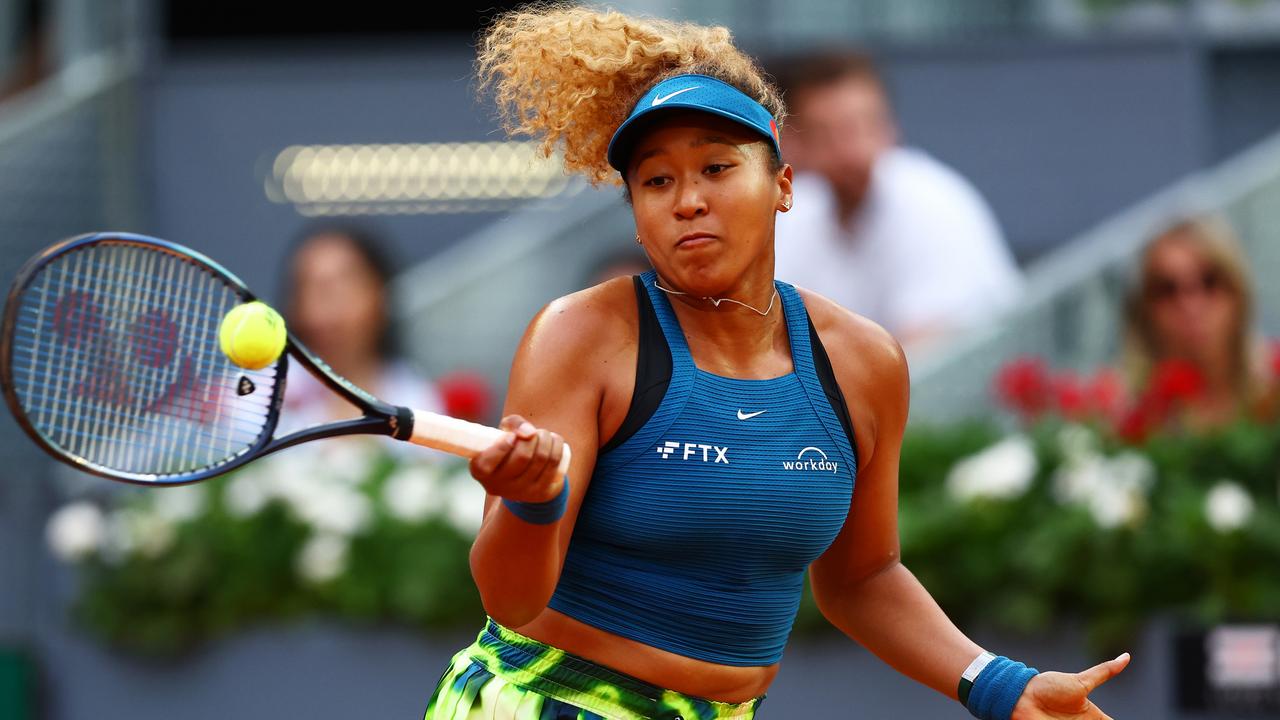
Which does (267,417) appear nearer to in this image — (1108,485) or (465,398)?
(1108,485)

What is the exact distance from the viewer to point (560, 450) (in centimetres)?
251

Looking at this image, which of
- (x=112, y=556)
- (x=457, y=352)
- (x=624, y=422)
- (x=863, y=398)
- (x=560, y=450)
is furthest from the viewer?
(x=457, y=352)

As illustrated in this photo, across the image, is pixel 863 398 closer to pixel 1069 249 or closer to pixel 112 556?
pixel 112 556

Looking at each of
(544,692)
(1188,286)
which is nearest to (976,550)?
(1188,286)

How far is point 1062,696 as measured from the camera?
3.02 m

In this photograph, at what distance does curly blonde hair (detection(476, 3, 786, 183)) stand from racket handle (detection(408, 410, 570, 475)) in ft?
2.02

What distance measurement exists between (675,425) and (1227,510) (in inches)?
119

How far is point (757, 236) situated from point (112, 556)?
3979mm

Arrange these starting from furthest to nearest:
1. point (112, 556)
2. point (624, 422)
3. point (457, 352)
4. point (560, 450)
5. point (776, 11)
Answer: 1. point (776, 11)
2. point (457, 352)
3. point (112, 556)
4. point (624, 422)
5. point (560, 450)

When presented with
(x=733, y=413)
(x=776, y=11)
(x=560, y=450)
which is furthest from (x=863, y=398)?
(x=776, y=11)

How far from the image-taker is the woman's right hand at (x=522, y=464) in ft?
8.11

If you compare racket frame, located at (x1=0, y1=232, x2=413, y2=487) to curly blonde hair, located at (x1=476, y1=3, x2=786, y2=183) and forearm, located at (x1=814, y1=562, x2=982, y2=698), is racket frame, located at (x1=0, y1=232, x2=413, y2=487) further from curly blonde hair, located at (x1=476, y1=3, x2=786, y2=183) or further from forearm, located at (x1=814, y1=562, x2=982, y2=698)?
forearm, located at (x1=814, y1=562, x2=982, y2=698)

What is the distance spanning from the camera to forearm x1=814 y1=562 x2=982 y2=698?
3.18 meters

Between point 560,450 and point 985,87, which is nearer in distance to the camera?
point 560,450
